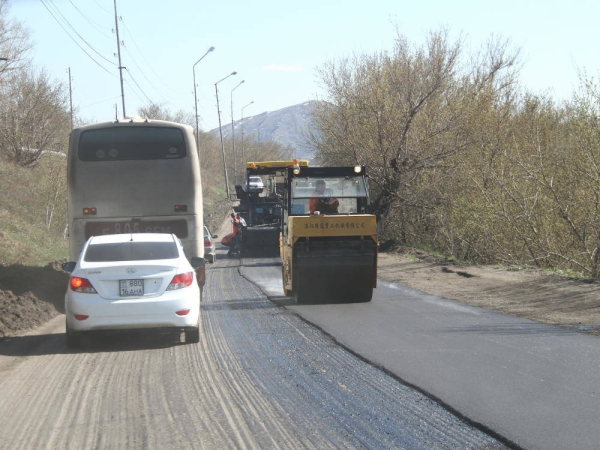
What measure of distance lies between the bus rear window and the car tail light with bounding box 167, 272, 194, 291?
186 inches

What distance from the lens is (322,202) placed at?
52.7 feet

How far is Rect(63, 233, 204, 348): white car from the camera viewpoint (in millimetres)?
10258

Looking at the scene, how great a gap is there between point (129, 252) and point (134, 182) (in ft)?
13.6

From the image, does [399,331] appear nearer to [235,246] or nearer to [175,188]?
[175,188]

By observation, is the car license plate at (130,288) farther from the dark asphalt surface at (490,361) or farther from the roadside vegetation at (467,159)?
the roadside vegetation at (467,159)

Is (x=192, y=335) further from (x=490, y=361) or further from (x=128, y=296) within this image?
(x=490, y=361)

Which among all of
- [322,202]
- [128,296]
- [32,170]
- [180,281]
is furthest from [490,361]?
[32,170]

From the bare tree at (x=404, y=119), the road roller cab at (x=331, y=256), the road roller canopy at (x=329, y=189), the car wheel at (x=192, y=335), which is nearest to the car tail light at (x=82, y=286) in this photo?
the car wheel at (x=192, y=335)

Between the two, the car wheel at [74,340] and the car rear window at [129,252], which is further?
the car rear window at [129,252]

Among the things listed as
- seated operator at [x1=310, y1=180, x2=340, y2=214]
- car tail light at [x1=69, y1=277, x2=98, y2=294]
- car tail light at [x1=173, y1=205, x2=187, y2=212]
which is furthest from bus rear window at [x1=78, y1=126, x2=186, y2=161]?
car tail light at [x1=69, y1=277, x2=98, y2=294]

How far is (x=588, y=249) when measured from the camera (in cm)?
2038

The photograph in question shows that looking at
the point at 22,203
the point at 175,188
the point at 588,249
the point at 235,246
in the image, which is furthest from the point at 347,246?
the point at 22,203

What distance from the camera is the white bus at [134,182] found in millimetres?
14766

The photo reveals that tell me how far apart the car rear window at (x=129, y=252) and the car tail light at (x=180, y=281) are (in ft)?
1.35
